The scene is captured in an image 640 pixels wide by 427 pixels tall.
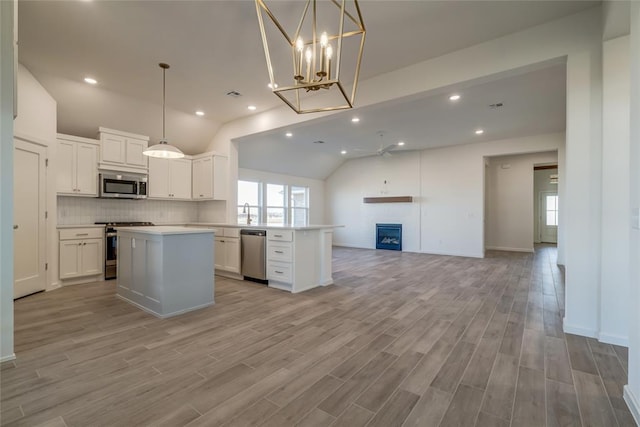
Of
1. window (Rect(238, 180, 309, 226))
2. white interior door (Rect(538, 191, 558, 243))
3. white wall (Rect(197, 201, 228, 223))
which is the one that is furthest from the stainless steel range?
white interior door (Rect(538, 191, 558, 243))

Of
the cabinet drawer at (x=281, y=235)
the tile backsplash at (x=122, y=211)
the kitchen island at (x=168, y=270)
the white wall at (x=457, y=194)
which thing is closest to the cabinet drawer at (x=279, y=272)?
the cabinet drawer at (x=281, y=235)

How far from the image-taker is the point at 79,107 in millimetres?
4676

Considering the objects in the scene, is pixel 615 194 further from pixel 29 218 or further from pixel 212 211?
pixel 29 218

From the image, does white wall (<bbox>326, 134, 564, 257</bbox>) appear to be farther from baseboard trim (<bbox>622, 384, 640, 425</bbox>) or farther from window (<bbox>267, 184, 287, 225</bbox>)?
baseboard trim (<bbox>622, 384, 640, 425</bbox>)

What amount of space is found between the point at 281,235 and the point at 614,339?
3.78 metres

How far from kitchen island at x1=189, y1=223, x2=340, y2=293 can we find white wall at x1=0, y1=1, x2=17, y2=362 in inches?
111

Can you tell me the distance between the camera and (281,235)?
437 cm

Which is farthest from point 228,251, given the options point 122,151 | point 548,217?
point 548,217

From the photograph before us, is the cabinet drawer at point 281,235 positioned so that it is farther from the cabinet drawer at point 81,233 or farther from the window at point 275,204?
the window at point 275,204

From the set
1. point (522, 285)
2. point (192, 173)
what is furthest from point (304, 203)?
point (522, 285)

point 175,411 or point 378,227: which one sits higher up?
point 378,227

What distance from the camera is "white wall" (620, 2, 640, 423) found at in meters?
1.64

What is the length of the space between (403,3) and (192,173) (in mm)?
5237

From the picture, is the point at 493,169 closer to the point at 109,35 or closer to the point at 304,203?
the point at 304,203
